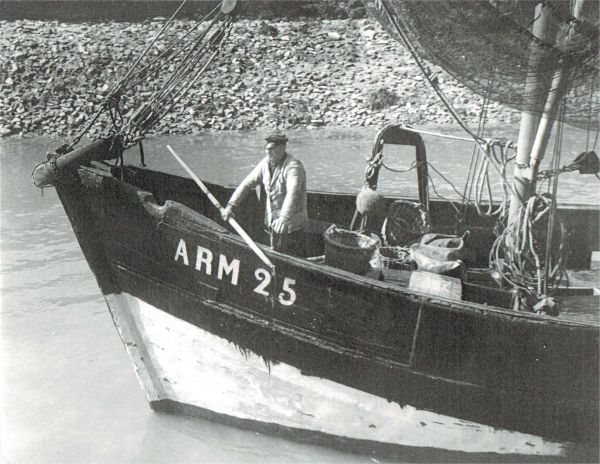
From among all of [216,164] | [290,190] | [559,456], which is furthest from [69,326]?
[216,164]

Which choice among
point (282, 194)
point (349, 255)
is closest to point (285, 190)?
point (282, 194)

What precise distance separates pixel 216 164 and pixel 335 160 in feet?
10.3

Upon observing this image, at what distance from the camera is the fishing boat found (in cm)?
405

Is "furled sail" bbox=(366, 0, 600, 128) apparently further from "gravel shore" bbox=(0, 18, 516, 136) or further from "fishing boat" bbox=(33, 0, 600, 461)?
"gravel shore" bbox=(0, 18, 516, 136)

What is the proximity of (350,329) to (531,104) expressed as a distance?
7.25 feet

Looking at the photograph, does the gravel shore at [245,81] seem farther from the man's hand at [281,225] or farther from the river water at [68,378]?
the man's hand at [281,225]

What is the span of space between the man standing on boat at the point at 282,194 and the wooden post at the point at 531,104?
5.71 ft

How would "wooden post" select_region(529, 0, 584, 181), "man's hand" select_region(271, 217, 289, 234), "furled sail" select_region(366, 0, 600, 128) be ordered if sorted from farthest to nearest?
"man's hand" select_region(271, 217, 289, 234)
"wooden post" select_region(529, 0, 584, 181)
"furled sail" select_region(366, 0, 600, 128)

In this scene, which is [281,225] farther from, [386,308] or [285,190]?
[386,308]

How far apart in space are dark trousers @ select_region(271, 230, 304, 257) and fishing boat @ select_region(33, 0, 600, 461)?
351 millimetres

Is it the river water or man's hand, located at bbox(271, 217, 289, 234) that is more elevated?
man's hand, located at bbox(271, 217, 289, 234)

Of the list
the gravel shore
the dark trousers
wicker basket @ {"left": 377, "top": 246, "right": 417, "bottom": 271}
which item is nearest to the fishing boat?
wicker basket @ {"left": 377, "top": 246, "right": 417, "bottom": 271}

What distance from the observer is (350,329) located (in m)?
4.20

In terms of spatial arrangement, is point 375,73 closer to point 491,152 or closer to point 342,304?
point 491,152
